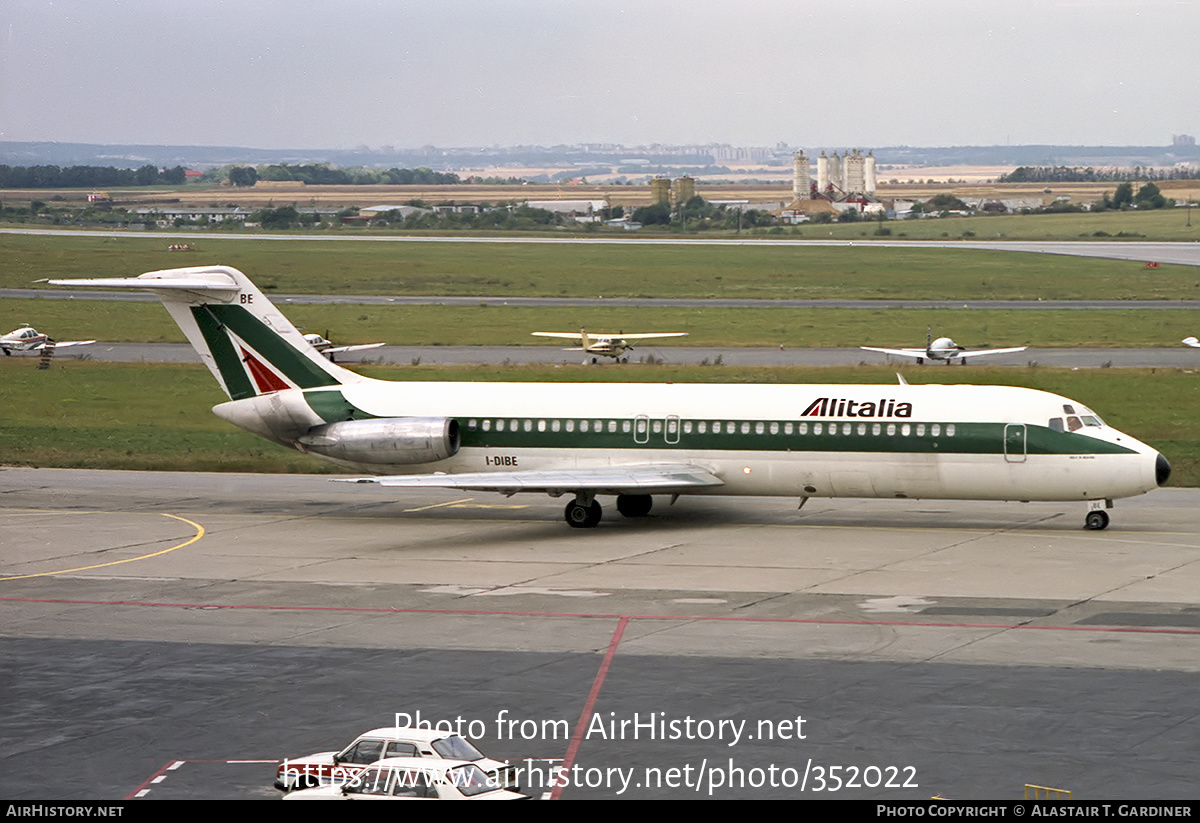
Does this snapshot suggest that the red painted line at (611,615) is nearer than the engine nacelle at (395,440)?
Yes

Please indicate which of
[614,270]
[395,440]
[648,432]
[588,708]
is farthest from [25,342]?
[614,270]

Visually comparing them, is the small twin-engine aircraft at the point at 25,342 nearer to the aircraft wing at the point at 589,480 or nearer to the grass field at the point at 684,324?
the grass field at the point at 684,324

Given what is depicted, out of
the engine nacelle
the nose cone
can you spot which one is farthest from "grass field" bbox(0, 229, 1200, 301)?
the nose cone

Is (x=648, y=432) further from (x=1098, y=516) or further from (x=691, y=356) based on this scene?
(x=691, y=356)

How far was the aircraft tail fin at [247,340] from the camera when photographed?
4259 centimetres

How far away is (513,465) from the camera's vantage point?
41.4 m

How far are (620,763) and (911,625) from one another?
9.93 meters

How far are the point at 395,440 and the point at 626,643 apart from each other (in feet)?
49.1

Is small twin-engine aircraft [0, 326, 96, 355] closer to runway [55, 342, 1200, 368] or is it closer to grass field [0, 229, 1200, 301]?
runway [55, 342, 1200, 368]

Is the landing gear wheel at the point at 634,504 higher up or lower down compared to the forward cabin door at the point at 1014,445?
lower down

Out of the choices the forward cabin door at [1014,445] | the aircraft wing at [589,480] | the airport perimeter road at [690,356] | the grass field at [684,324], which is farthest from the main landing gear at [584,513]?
the grass field at [684,324]

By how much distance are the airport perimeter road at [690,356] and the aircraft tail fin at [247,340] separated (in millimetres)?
28912

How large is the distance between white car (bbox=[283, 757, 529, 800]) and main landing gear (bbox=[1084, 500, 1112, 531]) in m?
25.1

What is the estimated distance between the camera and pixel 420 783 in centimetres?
1772
